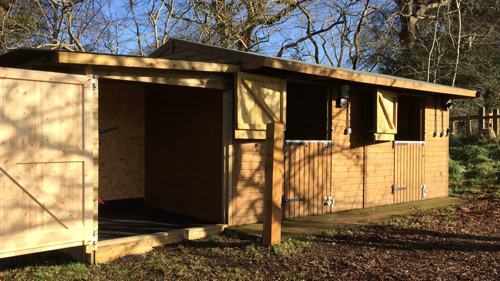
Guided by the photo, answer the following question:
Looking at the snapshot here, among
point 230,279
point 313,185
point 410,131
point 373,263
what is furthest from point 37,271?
point 410,131

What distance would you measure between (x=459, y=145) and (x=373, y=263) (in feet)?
43.3

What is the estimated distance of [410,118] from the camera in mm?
10375

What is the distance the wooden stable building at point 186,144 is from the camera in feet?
15.9

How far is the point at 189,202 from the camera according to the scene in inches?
304

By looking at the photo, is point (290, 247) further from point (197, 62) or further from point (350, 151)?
point (350, 151)

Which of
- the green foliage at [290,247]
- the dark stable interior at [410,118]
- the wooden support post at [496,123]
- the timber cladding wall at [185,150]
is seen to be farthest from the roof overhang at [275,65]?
the wooden support post at [496,123]

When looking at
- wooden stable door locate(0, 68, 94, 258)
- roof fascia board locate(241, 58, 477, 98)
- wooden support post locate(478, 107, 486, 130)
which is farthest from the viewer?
wooden support post locate(478, 107, 486, 130)

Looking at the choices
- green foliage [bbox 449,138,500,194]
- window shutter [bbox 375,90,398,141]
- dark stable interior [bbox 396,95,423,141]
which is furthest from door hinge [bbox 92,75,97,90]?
green foliage [bbox 449,138,500,194]

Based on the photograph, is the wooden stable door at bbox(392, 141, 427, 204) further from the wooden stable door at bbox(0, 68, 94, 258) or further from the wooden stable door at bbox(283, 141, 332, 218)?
the wooden stable door at bbox(0, 68, 94, 258)

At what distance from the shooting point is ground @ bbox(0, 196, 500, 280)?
4992 mm

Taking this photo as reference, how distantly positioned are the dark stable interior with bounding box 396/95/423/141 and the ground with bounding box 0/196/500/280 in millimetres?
3358

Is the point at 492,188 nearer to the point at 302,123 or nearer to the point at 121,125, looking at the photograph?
the point at 302,123

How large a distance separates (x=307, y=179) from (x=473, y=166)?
27.8ft

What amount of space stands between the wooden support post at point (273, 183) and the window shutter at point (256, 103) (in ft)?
3.03
